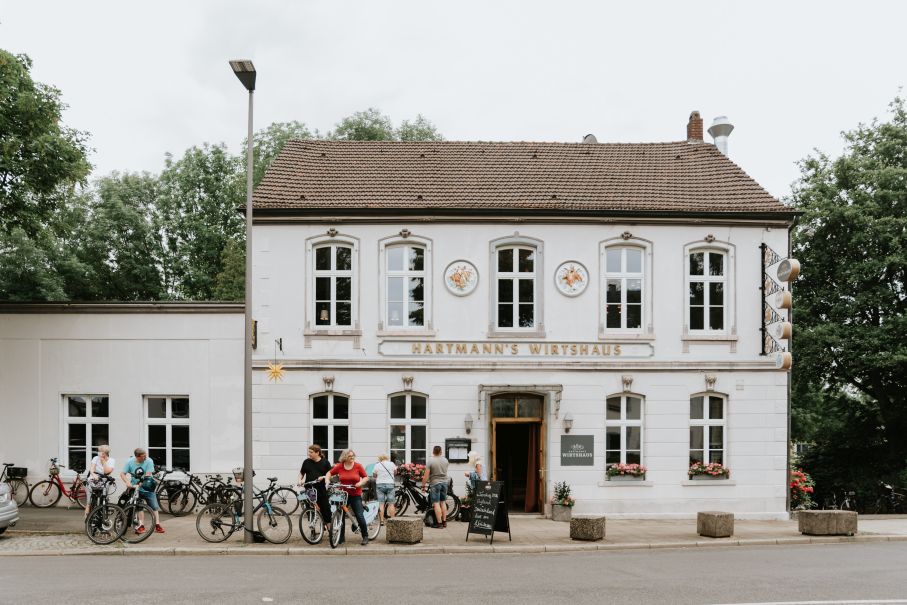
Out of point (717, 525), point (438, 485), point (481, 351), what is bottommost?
point (717, 525)

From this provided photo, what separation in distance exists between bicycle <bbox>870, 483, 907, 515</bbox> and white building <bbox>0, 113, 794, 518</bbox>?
334 inches

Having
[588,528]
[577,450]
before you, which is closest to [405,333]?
[577,450]

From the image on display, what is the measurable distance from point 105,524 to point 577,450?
31.9 ft

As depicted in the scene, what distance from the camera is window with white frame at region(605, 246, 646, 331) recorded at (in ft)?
56.7

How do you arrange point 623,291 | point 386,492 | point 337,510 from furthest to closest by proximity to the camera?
point 623,291 < point 386,492 < point 337,510

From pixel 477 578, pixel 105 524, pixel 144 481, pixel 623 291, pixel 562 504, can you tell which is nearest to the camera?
pixel 477 578

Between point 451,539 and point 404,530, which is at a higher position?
point 404,530

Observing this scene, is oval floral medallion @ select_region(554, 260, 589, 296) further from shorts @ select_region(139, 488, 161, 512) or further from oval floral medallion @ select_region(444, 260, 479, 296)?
shorts @ select_region(139, 488, 161, 512)

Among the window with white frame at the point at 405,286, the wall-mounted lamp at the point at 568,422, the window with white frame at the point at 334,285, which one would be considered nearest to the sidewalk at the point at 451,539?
the wall-mounted lamp at the point at 568,422

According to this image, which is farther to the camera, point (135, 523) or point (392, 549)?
point (135, 523)

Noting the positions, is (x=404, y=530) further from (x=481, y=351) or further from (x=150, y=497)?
(x=481, y=351)

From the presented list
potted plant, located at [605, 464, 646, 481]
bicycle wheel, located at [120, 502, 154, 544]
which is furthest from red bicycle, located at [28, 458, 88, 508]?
potted plant, located at [605, 464, 646, 481]

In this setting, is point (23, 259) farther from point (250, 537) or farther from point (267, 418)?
point (250, 537)

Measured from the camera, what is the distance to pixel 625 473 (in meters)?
16.8
